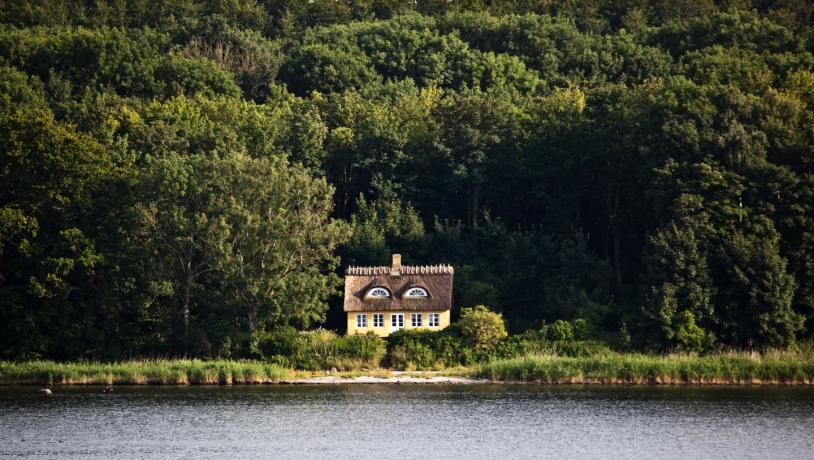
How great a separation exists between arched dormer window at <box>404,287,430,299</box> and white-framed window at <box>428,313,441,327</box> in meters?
1.07

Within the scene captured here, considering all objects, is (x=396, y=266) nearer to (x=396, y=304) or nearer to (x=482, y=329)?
(x=396, y=304)

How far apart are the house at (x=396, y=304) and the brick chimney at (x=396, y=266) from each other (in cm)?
33

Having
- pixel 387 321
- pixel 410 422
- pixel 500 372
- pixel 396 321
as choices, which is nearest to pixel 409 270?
pixel 396 321

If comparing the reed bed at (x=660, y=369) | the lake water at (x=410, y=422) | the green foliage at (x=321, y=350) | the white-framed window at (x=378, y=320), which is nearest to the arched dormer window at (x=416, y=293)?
the white-framed window at (x=378, y=320)

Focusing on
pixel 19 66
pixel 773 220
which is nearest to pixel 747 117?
pixel 773 220

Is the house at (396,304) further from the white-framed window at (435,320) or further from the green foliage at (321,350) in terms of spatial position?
the green foliage at (321,350)

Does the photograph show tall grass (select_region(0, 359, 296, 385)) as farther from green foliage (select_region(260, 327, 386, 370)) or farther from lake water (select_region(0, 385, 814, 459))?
green foliage (select_region(260, 327, 386, 370))

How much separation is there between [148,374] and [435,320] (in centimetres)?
1509

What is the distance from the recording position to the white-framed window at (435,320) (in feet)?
229

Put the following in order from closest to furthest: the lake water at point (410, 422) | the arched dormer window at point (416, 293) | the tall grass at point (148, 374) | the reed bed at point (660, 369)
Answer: the lake water at point (410, 422), the reed bed at point (660, 369), the tall grass at point (148, 374), the arched dormer window at point (416, 293)

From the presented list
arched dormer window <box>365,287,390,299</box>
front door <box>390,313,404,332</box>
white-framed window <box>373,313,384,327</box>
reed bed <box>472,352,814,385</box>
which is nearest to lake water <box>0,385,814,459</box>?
reed bed <box>472,352,814,385</box>

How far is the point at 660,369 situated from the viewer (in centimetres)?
6078

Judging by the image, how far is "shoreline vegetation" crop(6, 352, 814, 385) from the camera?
60.5 metres

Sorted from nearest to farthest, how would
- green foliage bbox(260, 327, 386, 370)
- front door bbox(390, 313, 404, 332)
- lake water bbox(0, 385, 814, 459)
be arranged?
1. lake water bbox(0, 385, 814, 459)
2. green foliage bbox(260, 327, 386, 370)
3. front door bbox(390, 313, 404, 332)
